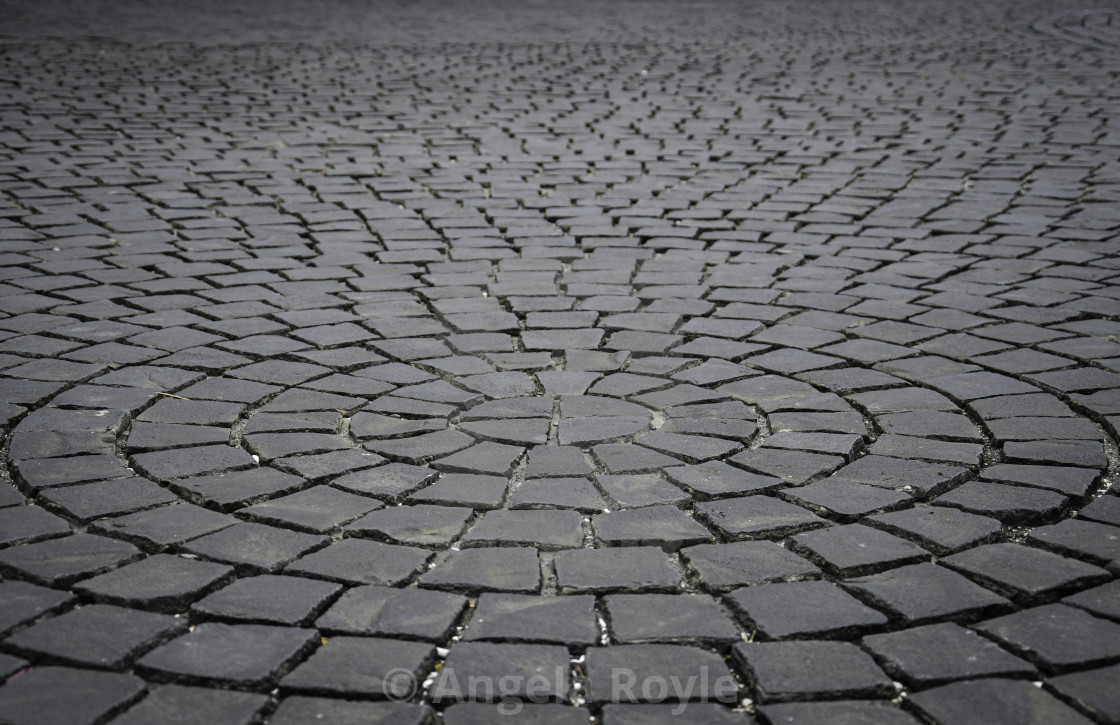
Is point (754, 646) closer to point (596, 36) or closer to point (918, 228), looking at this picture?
point (918, 228)

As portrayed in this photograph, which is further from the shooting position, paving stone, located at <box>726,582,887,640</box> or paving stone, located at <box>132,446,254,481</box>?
paving stone, located at <box>132,446,254,481</box>

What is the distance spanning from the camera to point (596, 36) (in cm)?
1636

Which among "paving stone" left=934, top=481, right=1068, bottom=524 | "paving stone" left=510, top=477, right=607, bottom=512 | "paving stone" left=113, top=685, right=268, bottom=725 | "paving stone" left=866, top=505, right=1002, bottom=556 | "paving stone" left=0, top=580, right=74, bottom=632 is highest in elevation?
"paving stone" left=934, top=481, right=1068, bottom=524

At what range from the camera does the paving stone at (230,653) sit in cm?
229

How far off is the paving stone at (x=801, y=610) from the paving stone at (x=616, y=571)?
7.7 inches

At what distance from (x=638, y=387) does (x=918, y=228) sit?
9.74 feet

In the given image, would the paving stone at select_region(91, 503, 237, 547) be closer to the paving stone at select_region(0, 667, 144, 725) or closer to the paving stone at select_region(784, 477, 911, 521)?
the paving stone at select_region(0, 667, 144, 725)

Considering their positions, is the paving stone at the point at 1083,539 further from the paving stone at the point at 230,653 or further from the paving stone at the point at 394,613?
the paving stone at the point at 230,653

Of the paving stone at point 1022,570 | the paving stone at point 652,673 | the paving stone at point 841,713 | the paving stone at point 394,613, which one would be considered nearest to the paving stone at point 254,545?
the paving stone at point 394,613

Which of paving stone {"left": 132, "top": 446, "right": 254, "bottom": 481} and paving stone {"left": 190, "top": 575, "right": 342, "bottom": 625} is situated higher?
paving stone {"left": 190, "top": 575, "right": 342, "bottom": 625}

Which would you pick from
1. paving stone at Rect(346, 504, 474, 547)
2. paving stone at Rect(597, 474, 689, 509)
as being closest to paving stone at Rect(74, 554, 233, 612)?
paving stone at Rect(346, 504, 474, 547)

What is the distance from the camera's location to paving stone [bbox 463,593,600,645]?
2.45 metres

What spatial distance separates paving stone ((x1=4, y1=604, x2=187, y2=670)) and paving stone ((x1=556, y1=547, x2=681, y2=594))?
974 millimetres

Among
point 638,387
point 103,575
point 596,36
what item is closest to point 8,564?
point 103,575
